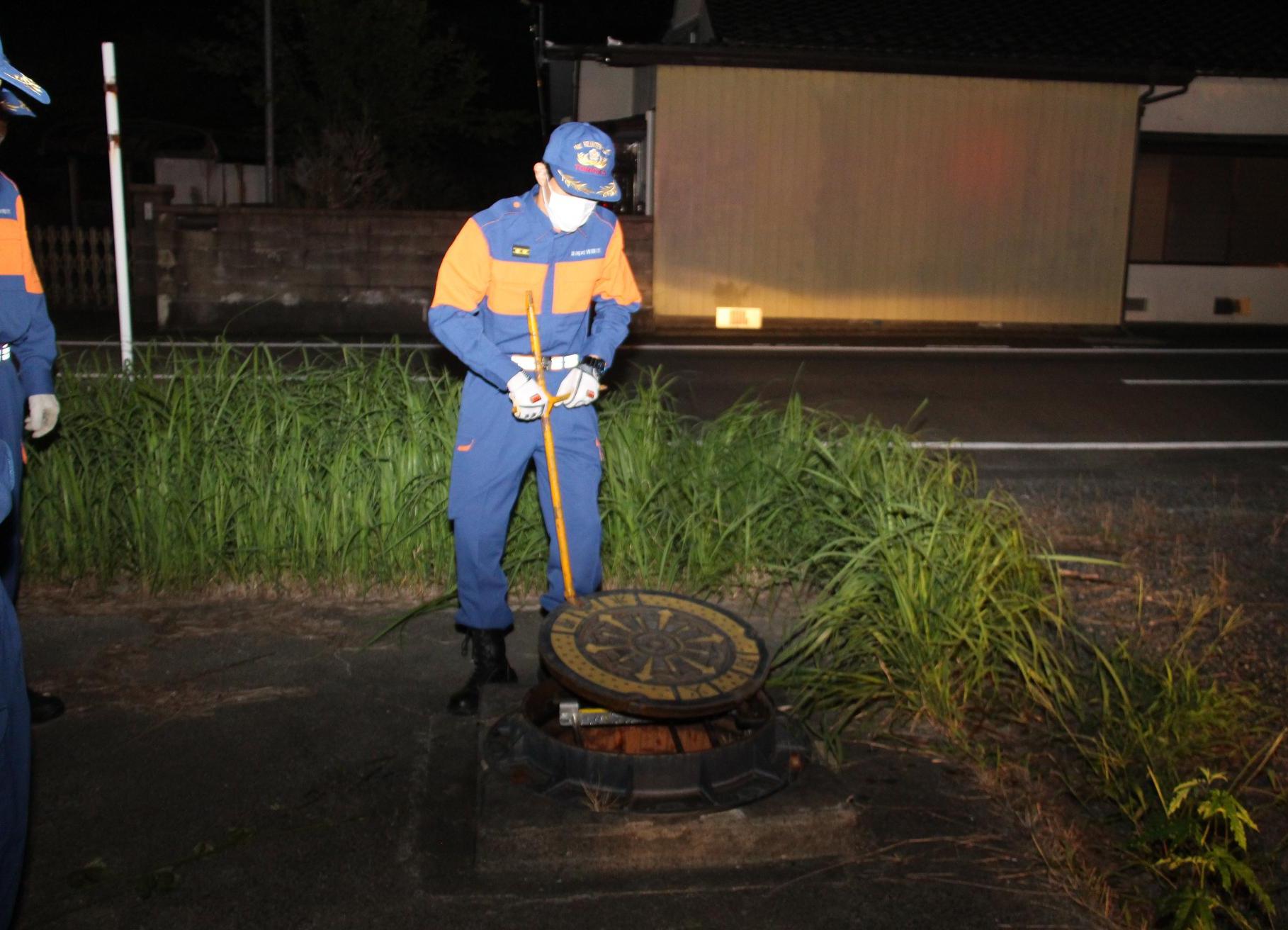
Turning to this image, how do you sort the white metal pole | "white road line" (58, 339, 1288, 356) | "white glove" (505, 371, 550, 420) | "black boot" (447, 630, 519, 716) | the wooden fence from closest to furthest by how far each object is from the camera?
1. "white glove" (505, 371, 550, 420)
2. "black boot" (447, 630, 519, 716)
3. the white metal pole
4. "white road line" (58, 339, 1288, 356)
5. the wooden fence

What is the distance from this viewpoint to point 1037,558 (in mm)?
4719

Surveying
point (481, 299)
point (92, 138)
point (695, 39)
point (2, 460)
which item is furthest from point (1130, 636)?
point (92, 138)

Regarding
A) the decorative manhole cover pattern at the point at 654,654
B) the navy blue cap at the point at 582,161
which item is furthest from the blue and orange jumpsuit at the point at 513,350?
the decorative manhole cover pattern at the point at 654,654

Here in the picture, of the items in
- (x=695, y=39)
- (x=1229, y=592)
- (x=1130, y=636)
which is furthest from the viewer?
(x=695, y=39)

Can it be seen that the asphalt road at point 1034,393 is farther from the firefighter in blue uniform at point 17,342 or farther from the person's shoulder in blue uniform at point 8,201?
the person's shoulder in blue uniform at point 8,201

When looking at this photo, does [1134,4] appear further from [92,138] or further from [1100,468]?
[92,138]

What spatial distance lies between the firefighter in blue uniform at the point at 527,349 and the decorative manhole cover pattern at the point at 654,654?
1.82ft

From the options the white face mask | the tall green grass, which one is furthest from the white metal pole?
the white face mask

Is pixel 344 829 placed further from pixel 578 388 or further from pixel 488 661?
pixel 578 388

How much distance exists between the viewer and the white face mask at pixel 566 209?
396cm

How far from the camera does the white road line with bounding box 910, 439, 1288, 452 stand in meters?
8.67

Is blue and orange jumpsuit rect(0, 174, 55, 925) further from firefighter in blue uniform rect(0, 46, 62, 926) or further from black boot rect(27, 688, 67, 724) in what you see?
black boot rect(27, 688, 67, 724)

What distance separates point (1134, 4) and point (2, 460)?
2059 centimetres

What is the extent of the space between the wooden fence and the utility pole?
255 centimetres
